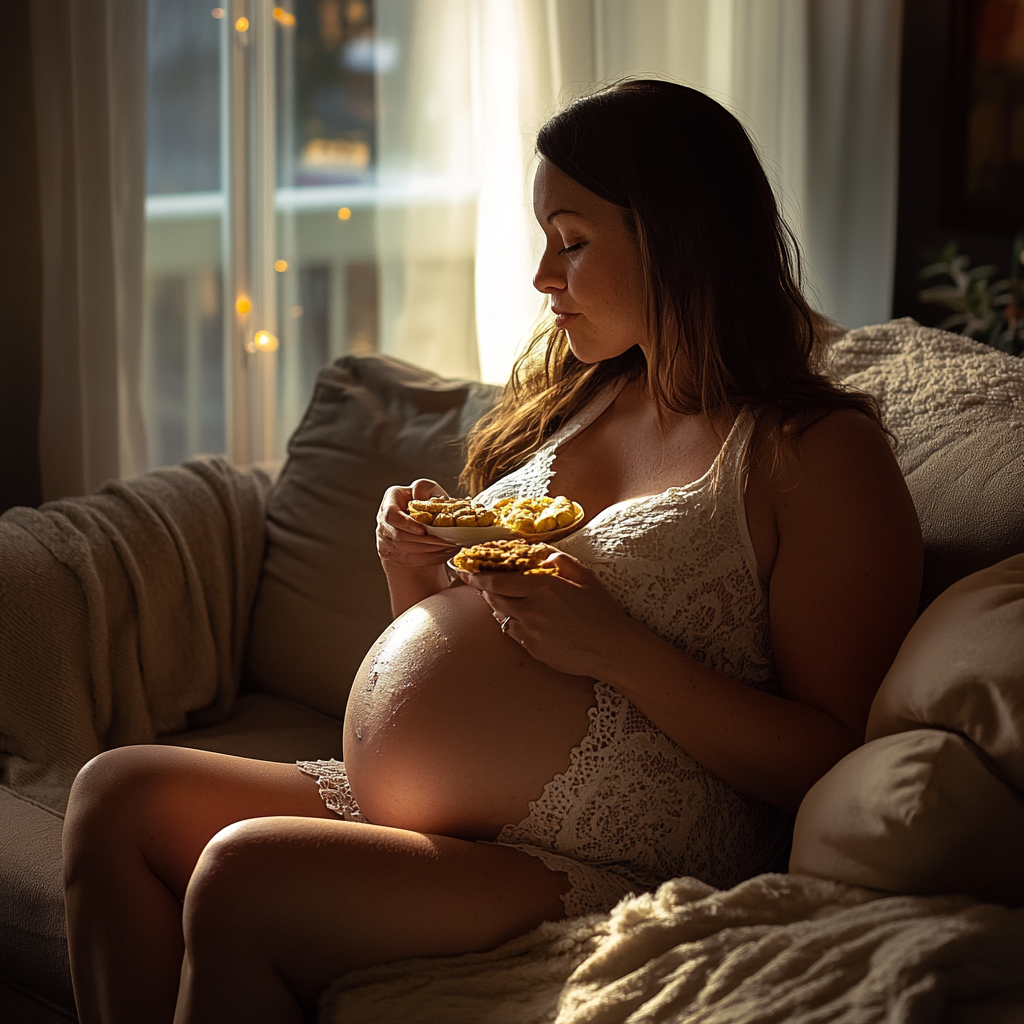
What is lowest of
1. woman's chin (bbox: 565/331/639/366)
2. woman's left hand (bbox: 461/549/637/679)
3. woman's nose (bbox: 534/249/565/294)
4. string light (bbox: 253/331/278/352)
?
woman's left hand (bbox: 461/549/637/679)

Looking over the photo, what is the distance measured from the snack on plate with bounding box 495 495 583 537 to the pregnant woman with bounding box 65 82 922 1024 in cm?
4

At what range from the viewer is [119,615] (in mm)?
1750

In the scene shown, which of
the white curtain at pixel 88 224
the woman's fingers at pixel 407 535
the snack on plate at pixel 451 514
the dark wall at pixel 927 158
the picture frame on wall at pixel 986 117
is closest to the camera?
the snack on plate at pixel 451 514

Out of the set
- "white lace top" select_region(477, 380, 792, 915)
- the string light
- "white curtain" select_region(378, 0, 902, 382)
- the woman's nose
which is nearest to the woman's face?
the woman's nose

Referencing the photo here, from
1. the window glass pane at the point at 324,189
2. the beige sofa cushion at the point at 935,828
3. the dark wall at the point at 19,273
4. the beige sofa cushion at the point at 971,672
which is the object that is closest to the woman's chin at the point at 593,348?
the beige sofa cushion at the point at 971,672

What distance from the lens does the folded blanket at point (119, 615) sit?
162 centimetres

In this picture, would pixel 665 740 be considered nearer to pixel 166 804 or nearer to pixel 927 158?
pixel 166 804

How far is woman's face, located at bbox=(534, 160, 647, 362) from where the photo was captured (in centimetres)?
129

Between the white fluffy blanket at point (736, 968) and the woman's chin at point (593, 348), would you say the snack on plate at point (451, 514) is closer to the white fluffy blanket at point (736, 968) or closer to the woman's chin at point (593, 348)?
the woman's chin at point (593, 348)

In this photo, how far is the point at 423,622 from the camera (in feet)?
4.03

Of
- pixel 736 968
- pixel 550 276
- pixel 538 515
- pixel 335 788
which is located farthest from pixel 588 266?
pixel 736 968

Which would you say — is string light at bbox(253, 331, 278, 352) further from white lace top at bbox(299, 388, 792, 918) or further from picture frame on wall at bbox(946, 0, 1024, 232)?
picture frame on wall at bbox(946, 0, 1024, 232)

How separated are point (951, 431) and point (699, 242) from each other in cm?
43

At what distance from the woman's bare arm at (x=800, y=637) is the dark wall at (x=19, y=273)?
4.81 ft
